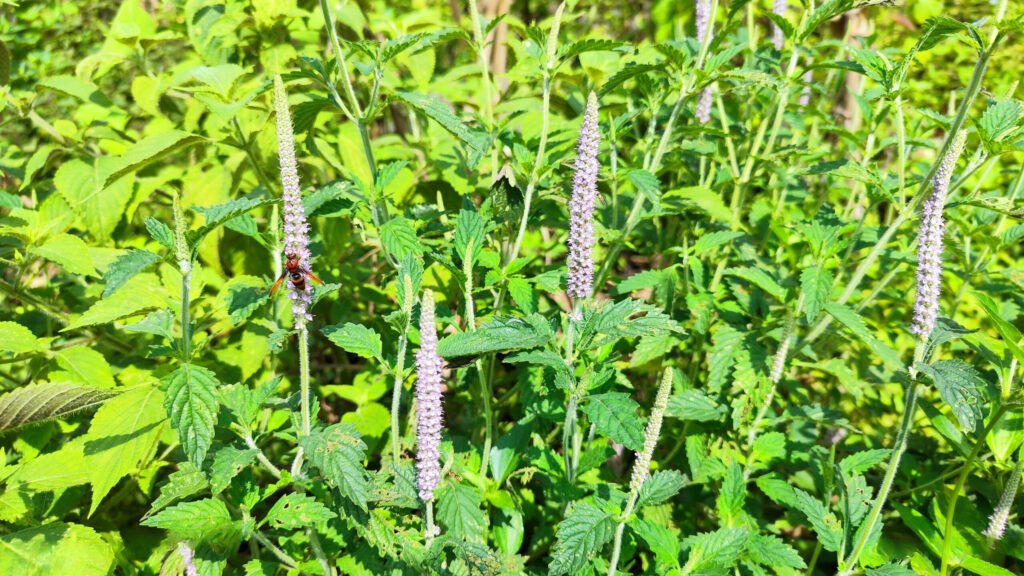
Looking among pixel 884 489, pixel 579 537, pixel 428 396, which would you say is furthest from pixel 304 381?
pixel 884 489

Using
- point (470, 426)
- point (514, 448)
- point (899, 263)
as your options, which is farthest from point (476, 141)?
point (899, 263)

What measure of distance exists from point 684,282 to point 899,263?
2.71ft

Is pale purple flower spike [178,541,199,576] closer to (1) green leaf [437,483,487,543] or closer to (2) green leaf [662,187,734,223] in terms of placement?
(1) green leaf [437,483,487,543]

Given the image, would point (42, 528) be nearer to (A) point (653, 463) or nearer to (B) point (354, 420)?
(B) point (354, 420)

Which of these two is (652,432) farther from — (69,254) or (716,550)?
(69,254)

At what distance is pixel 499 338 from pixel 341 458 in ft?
1.64

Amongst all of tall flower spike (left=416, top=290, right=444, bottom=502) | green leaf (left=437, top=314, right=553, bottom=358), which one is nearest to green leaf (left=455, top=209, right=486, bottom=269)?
green leaf (left=437, top=314, right=553, bottom=358)

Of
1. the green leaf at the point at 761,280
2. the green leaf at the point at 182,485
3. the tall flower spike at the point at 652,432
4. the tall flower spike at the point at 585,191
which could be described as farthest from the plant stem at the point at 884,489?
the green leaf at the point at 182,485

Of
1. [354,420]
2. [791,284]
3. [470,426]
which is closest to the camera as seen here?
[354,420]

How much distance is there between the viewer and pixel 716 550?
203 centimetres

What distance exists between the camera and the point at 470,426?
303 cm

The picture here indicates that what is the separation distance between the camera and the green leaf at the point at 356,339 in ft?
6.32

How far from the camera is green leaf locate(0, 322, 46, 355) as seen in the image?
2.17 meters

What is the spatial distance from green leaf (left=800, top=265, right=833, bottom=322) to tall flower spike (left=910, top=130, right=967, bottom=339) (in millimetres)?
329
